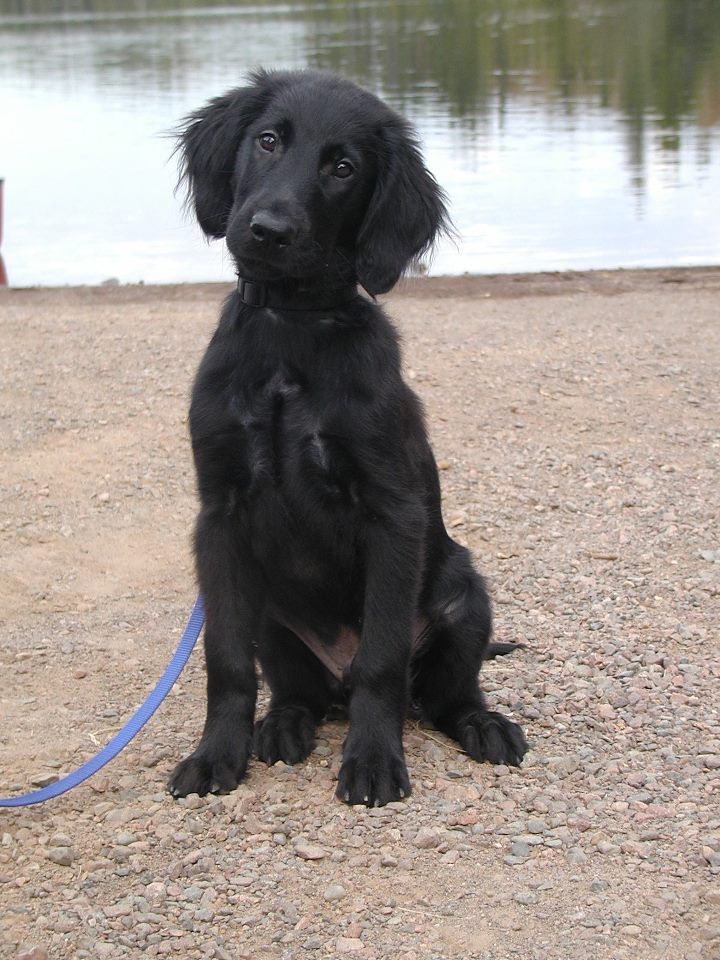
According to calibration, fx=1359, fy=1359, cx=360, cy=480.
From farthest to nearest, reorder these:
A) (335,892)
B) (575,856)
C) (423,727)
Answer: (423,727), (575,856), (335,892)

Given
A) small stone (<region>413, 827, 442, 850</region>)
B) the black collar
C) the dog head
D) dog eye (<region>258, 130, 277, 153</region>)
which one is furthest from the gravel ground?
dog eye (<region>258, 130, 277, 153</region>)

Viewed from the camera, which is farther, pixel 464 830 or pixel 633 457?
pixel 633 457

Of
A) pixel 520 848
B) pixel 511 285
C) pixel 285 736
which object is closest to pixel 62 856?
pixel 285 736

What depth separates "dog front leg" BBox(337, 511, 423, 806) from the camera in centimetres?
340

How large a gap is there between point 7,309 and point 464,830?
6619 mm

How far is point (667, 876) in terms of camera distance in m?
3.02

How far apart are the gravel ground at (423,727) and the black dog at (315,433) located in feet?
0.51

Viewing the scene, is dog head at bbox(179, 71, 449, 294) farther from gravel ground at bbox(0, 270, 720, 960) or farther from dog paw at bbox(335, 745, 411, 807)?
gravel ground at bbox(0, 270, 720, 960)

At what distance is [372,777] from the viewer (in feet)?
11.0

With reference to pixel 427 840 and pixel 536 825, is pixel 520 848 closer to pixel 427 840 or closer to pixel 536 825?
pixel 536 825

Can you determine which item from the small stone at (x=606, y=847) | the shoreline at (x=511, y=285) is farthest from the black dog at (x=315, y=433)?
the shoreline at (x=511, y=285)

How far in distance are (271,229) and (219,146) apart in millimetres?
547

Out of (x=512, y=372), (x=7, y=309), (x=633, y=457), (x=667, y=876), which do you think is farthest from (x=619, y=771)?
(x=7, y=309)

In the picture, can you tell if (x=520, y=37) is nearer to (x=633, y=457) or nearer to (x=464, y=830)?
(x=633, y=457)
